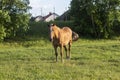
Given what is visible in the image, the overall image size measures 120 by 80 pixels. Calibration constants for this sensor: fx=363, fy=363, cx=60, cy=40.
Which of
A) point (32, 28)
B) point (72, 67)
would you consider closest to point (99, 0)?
point (32, 28)

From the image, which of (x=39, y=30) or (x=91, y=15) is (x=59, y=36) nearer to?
(x=91, y=15)

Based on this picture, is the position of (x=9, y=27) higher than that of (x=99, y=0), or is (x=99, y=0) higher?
(x=99, y=0)

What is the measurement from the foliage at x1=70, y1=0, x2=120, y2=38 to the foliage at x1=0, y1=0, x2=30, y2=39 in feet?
34.9

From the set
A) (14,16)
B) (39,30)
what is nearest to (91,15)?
(39,30)

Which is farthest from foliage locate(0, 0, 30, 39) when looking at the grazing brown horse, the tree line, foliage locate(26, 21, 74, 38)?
the grazing brown horse

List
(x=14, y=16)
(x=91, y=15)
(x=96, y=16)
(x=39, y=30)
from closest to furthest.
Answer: (x=14, y=16)
(x=91, y=15)
(x=96, y=16)
(x=39, y=30)

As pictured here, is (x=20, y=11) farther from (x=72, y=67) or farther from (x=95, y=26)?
(x=72, y=67)

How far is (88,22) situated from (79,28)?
82.0 inches

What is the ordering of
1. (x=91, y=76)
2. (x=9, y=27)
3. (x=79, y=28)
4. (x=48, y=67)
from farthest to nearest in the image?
1. (x=79, y=28)
2. (x=9, y=27)
3. (x=48, y=67)
4. (x=91, y=76)

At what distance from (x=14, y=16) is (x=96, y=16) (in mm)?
14671

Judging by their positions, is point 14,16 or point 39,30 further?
point 39,30

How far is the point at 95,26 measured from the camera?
61656 millimetres

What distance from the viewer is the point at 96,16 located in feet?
202

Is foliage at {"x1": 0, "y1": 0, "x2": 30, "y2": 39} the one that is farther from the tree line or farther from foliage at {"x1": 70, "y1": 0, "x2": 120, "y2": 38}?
foliage at {"x1": 70, "y1": 0, "x2": 120, "y2": 38}
